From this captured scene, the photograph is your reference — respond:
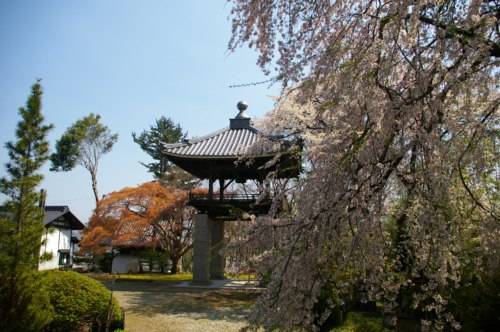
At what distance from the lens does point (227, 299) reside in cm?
1030

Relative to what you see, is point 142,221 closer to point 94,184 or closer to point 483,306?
point 94,184

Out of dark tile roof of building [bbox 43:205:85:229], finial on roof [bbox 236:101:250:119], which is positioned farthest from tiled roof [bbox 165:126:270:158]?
dark tile roof of building [bbox 43:205:85:229]

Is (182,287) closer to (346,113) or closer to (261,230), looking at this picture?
(261,230)

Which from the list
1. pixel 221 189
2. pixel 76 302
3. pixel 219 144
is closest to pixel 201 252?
pixel 221 189

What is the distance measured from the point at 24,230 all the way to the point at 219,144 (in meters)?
8.98

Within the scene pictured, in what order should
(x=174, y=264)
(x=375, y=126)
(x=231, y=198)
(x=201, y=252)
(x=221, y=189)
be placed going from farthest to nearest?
(x=174, y=264), (x=221, y=189), (x=231, y=198), (x=201, y=252), (x=375, y=126)

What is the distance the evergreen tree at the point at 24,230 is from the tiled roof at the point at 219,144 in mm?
7193

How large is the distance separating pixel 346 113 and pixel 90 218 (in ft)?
60.1

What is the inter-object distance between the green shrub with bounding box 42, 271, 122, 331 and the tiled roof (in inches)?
275

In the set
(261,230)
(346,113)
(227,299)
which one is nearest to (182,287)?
(227,299)

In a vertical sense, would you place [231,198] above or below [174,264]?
above

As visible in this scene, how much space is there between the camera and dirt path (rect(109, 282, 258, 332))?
22.5ft

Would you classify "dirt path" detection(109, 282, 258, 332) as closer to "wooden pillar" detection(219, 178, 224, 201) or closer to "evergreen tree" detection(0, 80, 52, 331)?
"evergreen tree" detection(0, 80, 52, 331)

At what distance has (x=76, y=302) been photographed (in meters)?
5.74
